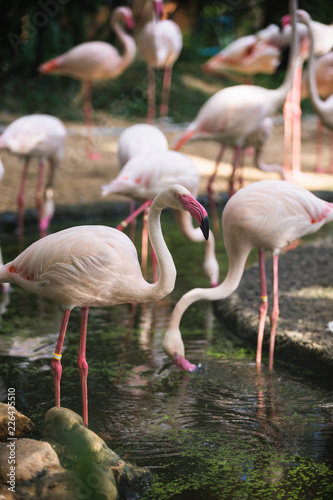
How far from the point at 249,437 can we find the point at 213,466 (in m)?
0.35

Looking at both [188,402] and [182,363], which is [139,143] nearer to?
[182,363]

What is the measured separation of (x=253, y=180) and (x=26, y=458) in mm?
6937

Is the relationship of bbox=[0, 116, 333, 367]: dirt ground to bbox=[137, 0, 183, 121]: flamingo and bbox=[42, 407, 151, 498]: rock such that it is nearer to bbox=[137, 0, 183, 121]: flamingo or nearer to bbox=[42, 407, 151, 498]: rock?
bbox=[137, 0, 183, 121]: flamingo

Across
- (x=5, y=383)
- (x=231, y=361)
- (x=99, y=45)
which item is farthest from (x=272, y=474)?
(x=99, y=45)

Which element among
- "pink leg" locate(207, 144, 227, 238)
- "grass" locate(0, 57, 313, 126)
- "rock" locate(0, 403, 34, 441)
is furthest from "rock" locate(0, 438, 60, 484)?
"grass" locate(0, 57, 313, 126)

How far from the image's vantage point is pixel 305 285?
5.50 m

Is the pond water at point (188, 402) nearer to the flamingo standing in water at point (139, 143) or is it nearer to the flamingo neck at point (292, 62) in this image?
the flamingo standing in water at point (139, 143)

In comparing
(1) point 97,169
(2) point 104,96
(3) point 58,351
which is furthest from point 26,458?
(2) point 104,96

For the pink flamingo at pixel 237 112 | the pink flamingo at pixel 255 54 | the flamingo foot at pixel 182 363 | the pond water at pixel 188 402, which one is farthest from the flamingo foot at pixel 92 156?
the flamingo foot at pixel 182 363

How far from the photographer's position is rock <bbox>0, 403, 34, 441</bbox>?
3.17m

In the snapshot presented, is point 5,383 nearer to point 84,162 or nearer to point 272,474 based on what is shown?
point 272,474

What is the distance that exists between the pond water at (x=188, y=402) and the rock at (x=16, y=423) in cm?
30

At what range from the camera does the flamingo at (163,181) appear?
5.44 metres

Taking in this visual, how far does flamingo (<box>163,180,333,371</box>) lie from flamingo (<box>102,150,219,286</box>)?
44.2 inches
